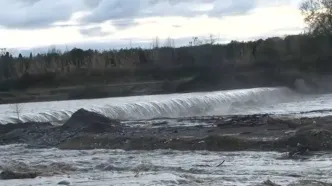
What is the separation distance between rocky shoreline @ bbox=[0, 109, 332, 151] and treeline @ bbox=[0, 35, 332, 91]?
35581 millimetres

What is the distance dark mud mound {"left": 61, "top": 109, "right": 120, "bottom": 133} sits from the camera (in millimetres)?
23078

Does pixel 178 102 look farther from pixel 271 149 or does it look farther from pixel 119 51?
pixel 119 51

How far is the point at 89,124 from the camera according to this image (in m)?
23.7

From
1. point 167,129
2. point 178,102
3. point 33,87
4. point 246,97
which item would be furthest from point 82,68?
point 167,129

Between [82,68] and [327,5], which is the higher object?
[327,5]

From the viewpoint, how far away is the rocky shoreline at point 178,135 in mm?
17600

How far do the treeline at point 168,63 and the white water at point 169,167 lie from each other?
139 ft

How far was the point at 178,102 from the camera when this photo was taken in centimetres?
3697

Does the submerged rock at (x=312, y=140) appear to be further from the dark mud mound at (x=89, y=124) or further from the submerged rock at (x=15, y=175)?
the dark mud mound at (x=89, y=124)

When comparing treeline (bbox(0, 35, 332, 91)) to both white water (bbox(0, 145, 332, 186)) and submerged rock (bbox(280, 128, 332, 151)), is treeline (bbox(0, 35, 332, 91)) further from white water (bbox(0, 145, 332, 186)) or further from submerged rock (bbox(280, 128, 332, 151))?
submerged rock (bbox(280, 128, 332, 151))

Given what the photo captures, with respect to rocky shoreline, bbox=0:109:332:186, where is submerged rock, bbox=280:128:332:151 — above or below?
above

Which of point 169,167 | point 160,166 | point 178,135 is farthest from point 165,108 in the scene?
point 169,167

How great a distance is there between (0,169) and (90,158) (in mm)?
2474

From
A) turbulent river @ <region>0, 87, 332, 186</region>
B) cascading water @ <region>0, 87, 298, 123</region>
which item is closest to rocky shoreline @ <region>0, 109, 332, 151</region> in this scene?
turbulent river @ <region>0, 87, 332, 186</region>
